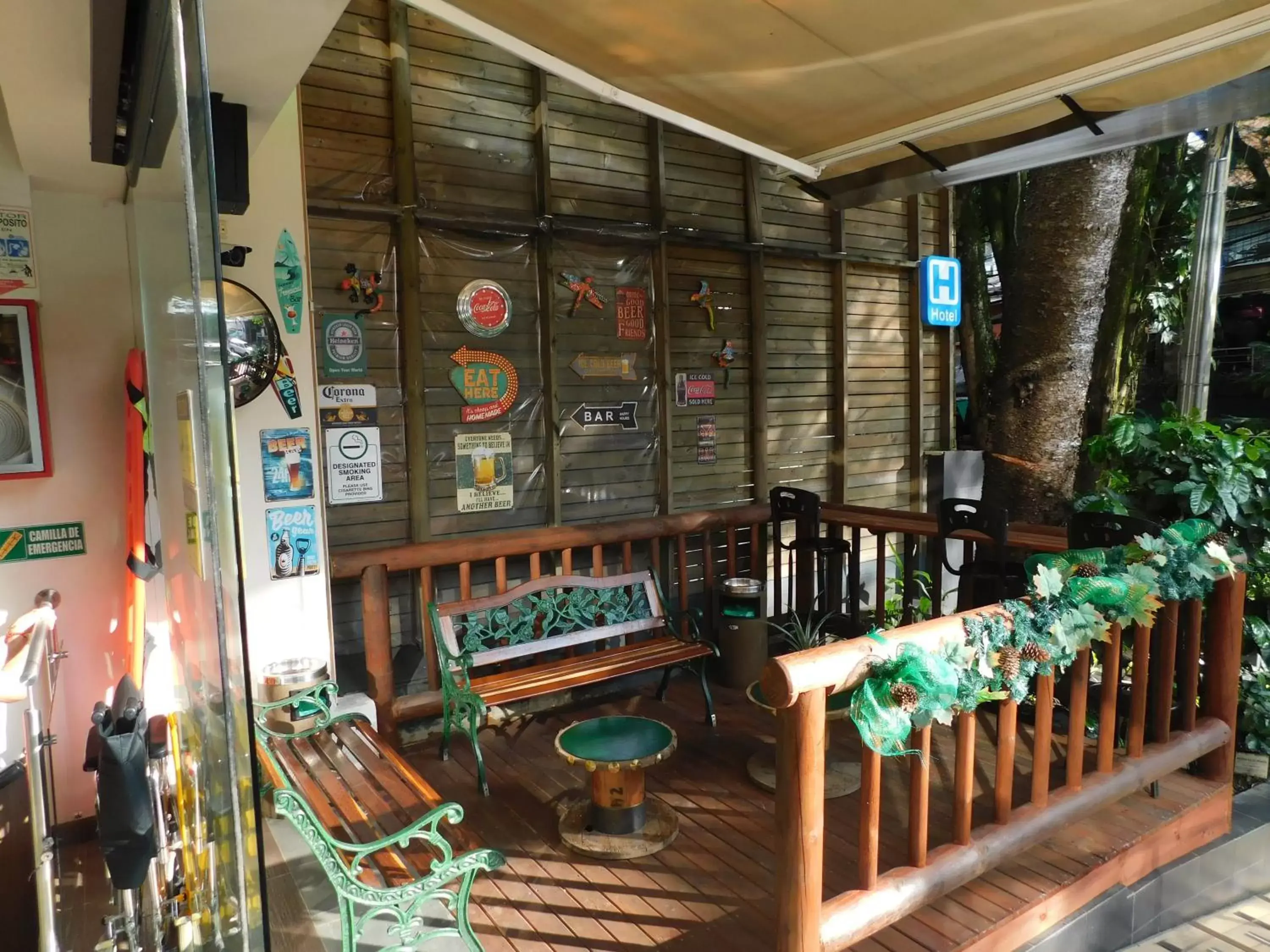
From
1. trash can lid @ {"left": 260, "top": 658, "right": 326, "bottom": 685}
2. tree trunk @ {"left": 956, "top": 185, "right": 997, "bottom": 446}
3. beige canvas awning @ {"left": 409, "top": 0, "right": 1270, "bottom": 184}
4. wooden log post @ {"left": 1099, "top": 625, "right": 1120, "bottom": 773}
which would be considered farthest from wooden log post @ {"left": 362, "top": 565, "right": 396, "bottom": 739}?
tree trunk @ {"left": 956, "top": 185, "right": 997, "bottom": 446}

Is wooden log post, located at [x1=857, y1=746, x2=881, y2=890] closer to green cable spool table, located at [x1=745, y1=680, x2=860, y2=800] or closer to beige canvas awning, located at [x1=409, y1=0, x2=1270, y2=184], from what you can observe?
green cable spool table, located at [x1=745, y1=680, x2=860, y2=800]

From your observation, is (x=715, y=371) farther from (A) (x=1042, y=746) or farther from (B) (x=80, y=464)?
(B) (x=80, y=464)

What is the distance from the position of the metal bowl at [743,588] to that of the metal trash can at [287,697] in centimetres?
237

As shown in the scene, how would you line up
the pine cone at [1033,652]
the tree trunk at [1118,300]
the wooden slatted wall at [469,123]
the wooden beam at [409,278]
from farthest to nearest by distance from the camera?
the tree trunk at [1118,300] < the wooden slatted wall at [469,123] < the wooden beam at [409,278] < the pine cone at [1033,652]

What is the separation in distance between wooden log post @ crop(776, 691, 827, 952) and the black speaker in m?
2.35

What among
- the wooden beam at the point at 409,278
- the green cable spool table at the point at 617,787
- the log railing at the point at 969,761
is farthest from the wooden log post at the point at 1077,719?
the wooden beam at the point at 409,278

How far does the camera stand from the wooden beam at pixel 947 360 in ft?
21.5

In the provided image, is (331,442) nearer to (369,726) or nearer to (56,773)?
(369,726)

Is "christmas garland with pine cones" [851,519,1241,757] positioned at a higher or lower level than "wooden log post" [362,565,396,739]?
higher

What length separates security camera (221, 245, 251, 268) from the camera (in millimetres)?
3031

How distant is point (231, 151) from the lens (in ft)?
8.62

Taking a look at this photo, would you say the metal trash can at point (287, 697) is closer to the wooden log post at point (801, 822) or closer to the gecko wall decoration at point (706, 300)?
the wooden log post at point (801, 822)

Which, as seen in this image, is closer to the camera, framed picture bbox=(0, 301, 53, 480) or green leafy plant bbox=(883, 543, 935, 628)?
framed picture bbox=(0, 301, 53, 480)

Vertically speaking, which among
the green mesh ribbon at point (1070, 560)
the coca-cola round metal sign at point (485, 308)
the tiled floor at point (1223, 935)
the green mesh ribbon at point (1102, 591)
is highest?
the coca-cola round metal sign at point (485, 308)
